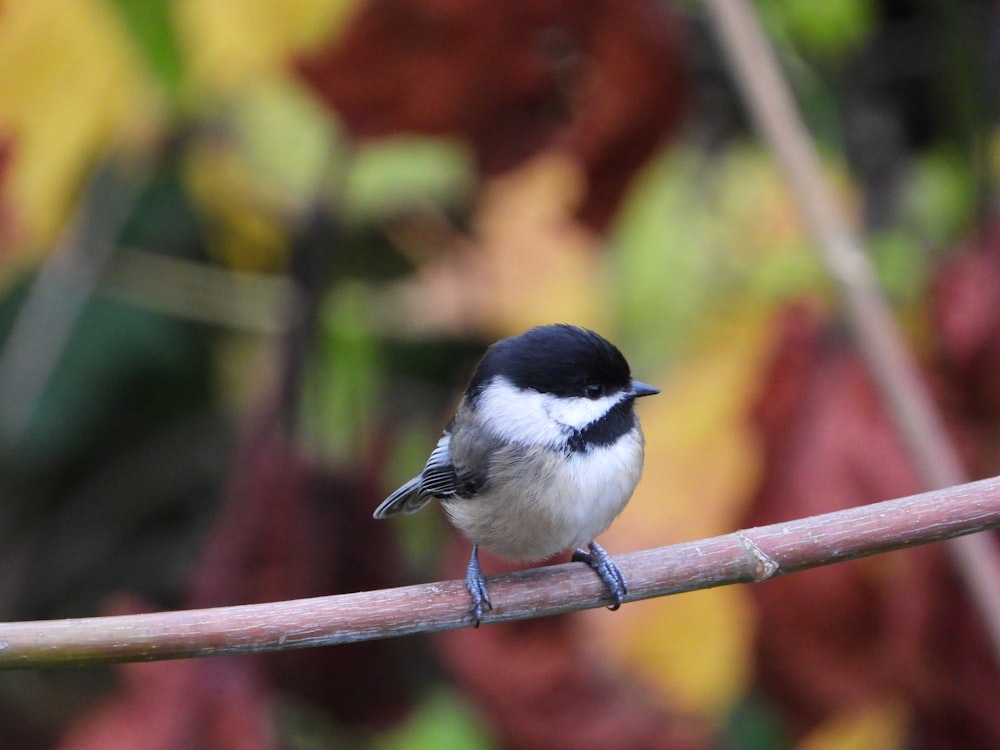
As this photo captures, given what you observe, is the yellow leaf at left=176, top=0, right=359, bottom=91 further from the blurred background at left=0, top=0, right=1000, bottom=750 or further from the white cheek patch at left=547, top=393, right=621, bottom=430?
the white cheek patch at left=547, top=393, right=621, bottom=430

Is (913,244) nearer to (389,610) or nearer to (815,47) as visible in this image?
(815,47)

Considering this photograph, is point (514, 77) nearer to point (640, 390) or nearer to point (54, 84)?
point (640, 390)

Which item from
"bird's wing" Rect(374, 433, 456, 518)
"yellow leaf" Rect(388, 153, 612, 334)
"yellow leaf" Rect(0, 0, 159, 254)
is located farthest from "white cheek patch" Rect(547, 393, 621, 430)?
"yellow leaf" Rect(0, 0, 159, 254)

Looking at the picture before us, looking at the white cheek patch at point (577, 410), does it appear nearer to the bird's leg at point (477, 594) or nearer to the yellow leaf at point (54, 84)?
the bird's leg at point (477, 594)

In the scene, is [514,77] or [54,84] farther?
[54,84]

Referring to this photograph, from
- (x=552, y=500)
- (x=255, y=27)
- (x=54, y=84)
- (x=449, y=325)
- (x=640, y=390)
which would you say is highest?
(x=255, y=27)

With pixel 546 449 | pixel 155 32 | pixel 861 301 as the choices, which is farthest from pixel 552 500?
pixel 155 32

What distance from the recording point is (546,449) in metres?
1.84

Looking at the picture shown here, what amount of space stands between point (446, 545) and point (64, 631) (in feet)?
4.93

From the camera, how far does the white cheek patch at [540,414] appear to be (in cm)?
186

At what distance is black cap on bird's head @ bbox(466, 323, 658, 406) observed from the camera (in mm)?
1849

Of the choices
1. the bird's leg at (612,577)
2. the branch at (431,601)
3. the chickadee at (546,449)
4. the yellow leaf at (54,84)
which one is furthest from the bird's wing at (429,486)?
the yellow leaf at (54,84)

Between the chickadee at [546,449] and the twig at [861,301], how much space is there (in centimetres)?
35

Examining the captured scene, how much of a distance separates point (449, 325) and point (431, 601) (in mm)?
1473
